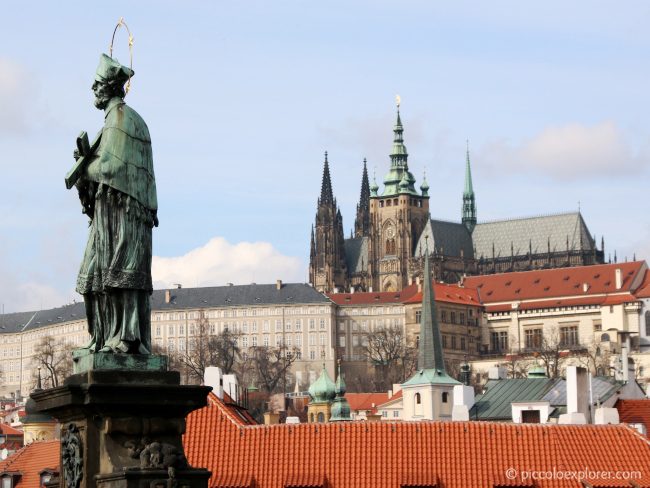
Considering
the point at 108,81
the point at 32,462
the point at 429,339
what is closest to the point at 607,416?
the point at 32,462

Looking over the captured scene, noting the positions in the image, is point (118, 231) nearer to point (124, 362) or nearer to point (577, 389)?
point (124, 362)

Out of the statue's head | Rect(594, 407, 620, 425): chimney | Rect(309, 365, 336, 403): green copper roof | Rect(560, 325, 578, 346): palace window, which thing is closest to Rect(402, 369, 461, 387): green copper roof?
Rect(309, 365, 336, 403): green copper roof

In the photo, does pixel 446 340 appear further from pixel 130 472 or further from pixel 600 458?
pixel 130 472

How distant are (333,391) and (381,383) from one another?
97.2 metres

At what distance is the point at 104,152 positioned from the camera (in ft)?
34.6

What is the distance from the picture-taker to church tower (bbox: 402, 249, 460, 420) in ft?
277

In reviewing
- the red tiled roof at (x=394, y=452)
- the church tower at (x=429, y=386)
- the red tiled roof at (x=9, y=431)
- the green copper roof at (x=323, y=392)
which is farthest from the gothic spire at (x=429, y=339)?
the red tiled roof at (x=394, y=452)

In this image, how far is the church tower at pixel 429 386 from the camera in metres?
84.4

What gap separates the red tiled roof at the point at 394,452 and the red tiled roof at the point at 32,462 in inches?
377

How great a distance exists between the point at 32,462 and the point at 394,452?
1307 cm

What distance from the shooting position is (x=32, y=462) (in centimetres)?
4047

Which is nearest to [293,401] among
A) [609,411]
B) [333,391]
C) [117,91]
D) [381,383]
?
[381,383]

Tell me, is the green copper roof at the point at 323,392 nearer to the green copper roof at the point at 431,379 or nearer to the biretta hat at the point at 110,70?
the green copper roof at the point at 431,379

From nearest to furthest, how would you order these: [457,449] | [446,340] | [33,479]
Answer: [457,449], [33,479], [446,340]
